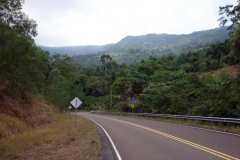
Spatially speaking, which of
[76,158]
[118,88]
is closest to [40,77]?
[76,158]

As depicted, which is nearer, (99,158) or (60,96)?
(99,158)

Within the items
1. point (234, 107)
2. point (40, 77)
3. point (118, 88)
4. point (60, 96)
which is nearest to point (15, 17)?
point (40, 77)

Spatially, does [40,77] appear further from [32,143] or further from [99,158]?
[99,158]

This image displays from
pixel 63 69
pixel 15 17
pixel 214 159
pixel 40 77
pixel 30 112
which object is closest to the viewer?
pixel 214 159

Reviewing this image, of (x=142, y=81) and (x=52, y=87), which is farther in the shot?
(x=142, y=81)

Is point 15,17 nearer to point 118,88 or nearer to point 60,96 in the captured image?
point 60,96

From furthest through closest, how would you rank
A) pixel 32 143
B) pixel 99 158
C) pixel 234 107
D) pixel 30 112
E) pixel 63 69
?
pixel 63 69 < pixel 30 112 < pixel 234 107 < pixel 32 143 < pixel 99 158

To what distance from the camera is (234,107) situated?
21.0 m

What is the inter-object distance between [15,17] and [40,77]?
7138 mm

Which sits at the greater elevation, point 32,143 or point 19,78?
point 19,78

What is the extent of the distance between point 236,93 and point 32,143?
18.6 metres

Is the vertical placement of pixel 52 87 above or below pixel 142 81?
below

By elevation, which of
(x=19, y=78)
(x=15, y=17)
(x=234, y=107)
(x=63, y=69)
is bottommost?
(x=234, y=107)

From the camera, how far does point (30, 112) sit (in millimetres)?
25578
